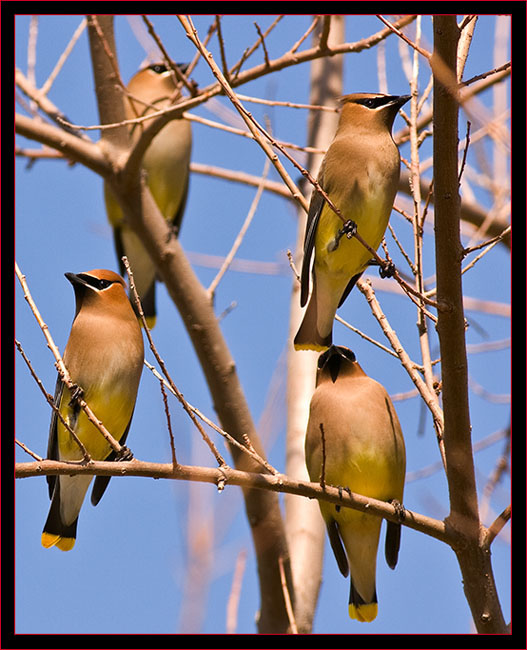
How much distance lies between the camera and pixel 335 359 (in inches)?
188

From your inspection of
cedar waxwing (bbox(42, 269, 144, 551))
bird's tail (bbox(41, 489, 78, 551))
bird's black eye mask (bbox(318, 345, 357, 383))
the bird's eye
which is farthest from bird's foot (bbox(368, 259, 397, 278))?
the bird's eye

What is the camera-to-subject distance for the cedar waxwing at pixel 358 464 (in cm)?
416

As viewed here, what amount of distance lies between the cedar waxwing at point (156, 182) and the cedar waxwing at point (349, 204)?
9.84 feet

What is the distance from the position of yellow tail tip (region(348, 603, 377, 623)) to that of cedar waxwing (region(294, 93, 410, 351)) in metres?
1.25

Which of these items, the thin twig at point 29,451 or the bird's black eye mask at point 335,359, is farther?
the bird's black eye mask at point 335,359

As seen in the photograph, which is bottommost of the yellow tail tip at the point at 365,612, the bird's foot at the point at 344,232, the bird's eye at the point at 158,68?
the yellow tail tip at the point at 365,612

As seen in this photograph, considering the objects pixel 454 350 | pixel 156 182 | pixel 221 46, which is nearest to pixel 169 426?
pixel 454 350

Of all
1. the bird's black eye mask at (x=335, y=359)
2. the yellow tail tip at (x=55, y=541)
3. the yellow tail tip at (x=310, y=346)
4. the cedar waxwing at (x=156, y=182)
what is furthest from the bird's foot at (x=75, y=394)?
the cedar waxwing at (x=156, y=182)

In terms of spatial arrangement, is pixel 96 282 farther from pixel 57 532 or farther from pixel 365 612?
pixel 365 612

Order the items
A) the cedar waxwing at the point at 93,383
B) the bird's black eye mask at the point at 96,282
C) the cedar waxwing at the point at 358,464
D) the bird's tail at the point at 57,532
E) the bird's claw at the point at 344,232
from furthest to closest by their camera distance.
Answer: the bird's black eye mask at the point at 96,282 < the bird's tail at the point at 57,532 < the cedar waxwing at the point at 93,383 < the cedar waxwing at the point at 358,464 < the bird's claw at the point at 344,232

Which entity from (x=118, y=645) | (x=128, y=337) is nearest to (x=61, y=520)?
(x=128, y=337)

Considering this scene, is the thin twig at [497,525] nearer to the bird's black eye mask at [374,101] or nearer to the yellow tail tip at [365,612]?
the yellow tail tip at [365,612]

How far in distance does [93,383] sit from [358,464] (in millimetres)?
1215

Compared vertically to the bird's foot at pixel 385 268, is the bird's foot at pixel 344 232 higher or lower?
higher
